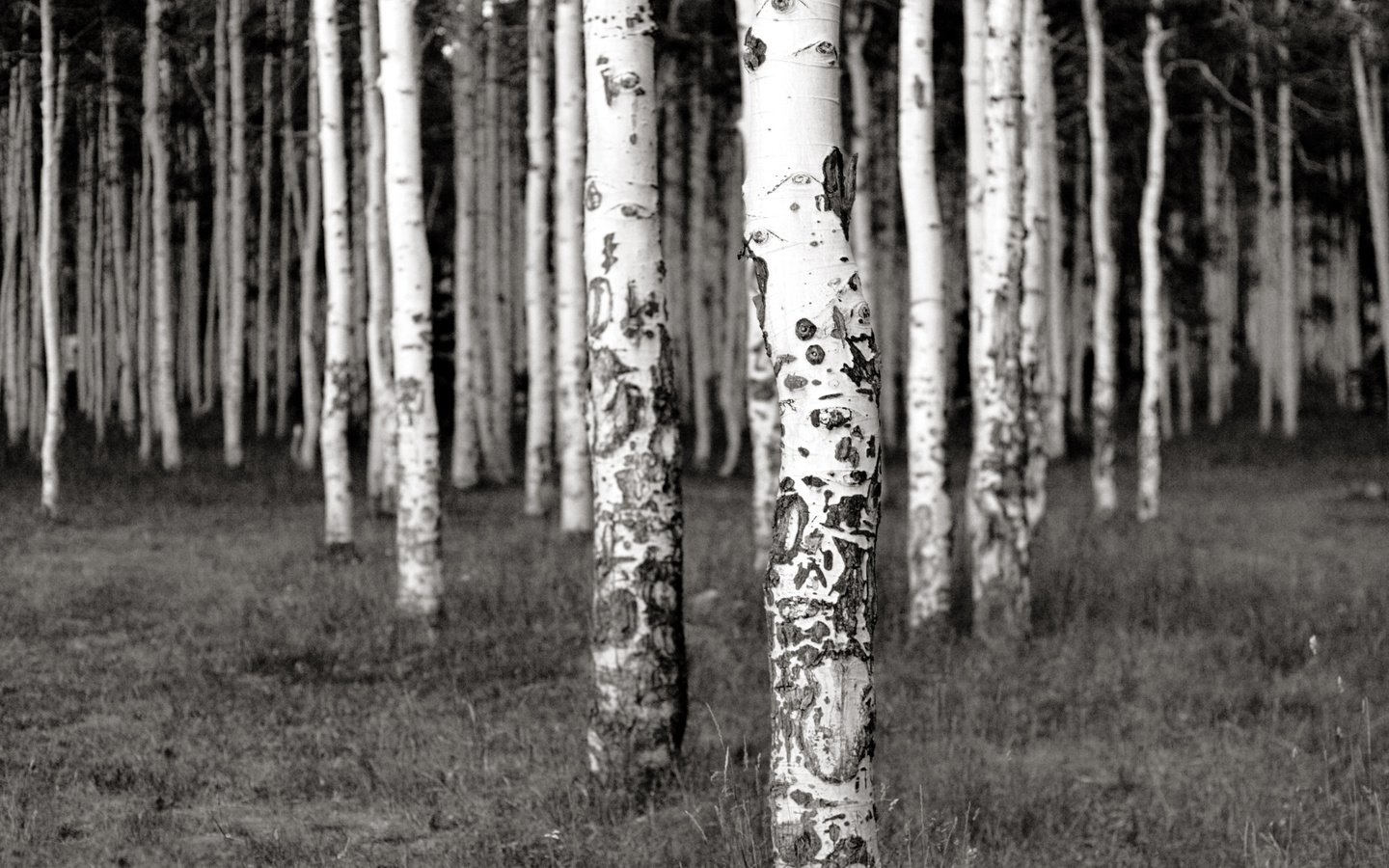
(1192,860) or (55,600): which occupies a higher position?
(55,600)

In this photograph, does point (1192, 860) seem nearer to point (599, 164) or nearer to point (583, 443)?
point (599, 164)

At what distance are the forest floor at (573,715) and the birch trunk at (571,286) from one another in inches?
47.6

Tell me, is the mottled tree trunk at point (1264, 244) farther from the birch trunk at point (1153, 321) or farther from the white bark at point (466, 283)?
the white bark at point (466, 283)

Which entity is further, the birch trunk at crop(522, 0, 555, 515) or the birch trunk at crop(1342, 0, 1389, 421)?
the birch trunk at crop(1342, 0, 1389, 421)

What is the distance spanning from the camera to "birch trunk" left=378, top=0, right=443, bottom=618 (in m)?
9.19

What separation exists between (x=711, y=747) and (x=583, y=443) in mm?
7929

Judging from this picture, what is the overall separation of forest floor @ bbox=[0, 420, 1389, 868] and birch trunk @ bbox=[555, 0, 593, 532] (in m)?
1.21

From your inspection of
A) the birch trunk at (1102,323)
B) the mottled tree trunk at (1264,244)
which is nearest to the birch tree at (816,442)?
the birch trunk at (1102,323)

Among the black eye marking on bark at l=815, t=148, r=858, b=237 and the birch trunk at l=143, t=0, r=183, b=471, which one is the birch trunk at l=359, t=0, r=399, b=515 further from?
the black eye marking on bark at l=815, t=148, r=858, b=237

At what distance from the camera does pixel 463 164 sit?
62.5ft

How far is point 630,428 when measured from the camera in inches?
226

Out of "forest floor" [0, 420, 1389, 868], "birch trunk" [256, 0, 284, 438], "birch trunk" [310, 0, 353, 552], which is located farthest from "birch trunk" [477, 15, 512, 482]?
"birch trunk" [310, 0, 353, 552]

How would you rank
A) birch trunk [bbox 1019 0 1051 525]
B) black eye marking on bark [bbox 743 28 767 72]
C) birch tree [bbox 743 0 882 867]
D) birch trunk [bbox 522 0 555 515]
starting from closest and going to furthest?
birch tree [bbox 743 0 882 867] < black eye marking on bark [bbox 743 28 767 72] < birch trunk [bbox 1019 0 1051 525] < birch trunk [bbox 522 0 555 515]

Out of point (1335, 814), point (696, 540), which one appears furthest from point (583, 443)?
point (1335, 814)
